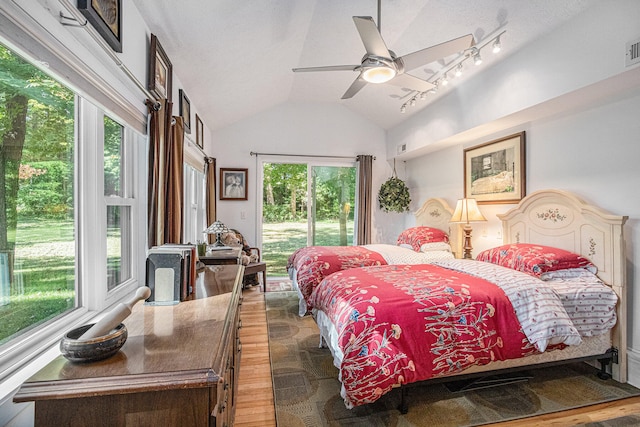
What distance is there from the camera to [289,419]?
1922 millimetres

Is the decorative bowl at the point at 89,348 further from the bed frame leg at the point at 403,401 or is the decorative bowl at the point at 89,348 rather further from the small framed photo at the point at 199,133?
the small framed photo at the point at 199,133

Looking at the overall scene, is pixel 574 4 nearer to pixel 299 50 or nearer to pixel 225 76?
pixel 299 50

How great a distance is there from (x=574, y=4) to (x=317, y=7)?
204 cm

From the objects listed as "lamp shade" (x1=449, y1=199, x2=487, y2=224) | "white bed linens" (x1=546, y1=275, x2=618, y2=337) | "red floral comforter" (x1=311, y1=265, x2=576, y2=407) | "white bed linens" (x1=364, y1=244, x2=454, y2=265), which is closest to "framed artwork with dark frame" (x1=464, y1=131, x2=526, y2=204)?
"lamp shade" (x1=449, y1=199, x2=487, y2=224)

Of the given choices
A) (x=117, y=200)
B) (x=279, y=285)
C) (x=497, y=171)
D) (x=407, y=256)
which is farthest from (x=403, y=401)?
(x=279, y=285)

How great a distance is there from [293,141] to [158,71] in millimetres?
3292

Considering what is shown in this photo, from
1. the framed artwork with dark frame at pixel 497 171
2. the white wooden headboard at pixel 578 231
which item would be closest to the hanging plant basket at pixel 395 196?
the framed artwork with dark frame at pixel 497 171

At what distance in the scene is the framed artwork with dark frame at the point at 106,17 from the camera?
1.33 meters

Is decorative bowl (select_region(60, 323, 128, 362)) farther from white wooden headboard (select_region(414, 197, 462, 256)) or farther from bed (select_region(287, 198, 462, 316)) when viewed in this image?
white wooden headboard (select_region(414, 197, 462, 256))

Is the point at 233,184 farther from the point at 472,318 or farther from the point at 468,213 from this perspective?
the point at 472,318

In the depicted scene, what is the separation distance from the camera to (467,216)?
360 cm

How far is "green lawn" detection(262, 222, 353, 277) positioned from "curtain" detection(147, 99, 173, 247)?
3.38m

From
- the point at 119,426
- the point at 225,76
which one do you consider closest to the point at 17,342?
the point at 119,426

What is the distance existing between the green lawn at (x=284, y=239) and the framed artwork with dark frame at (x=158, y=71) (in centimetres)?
325
